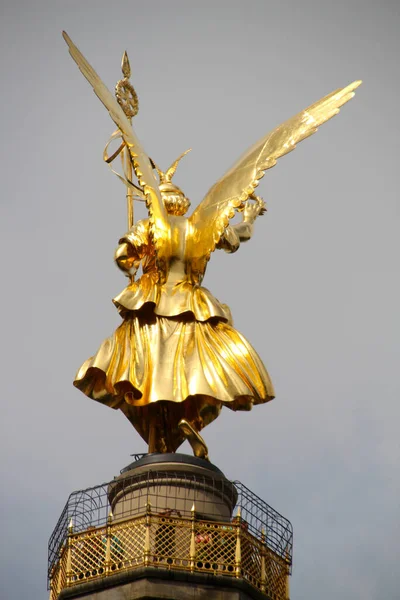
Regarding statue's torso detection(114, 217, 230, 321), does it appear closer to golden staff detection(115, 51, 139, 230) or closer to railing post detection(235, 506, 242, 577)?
golden staff detection(115, 51, 139, 230)

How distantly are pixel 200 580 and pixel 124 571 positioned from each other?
1232 millimetres

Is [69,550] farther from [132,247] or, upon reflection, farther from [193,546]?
[132,247]

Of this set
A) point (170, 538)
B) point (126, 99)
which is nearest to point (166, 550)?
point (170, 538)

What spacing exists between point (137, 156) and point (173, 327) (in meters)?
3.20

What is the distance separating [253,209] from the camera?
3969 cm

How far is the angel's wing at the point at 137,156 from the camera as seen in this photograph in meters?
38.1

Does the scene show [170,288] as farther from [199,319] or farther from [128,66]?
[128,66]

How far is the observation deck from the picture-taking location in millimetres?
34594

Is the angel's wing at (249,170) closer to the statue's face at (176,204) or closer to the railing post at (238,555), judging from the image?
the statue's face at (176,204)

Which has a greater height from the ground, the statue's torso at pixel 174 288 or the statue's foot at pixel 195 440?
the statue's torso at pixel 174 288

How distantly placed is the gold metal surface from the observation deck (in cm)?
2

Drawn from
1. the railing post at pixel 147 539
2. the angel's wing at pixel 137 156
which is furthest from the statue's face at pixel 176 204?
the railing post at pixel 147 539

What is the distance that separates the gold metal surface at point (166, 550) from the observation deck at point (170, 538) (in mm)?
16

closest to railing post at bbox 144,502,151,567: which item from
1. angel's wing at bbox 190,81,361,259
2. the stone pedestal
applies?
the stone pedestal
